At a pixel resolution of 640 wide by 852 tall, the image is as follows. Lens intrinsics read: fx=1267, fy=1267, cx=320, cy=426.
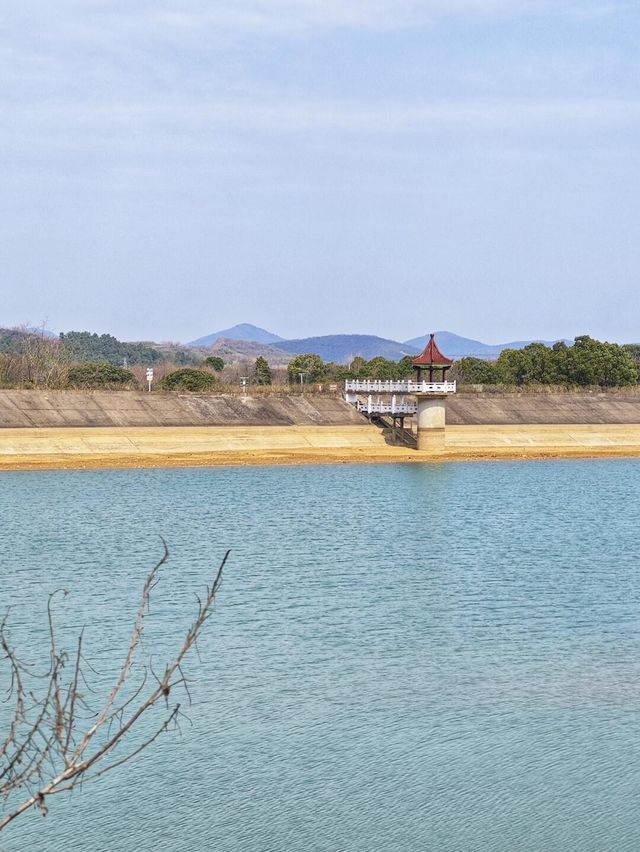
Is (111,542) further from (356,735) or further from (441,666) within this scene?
(356,735)

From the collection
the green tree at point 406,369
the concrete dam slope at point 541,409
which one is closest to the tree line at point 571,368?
the green tree at point 406,369

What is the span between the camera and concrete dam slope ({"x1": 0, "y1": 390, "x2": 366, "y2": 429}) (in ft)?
228

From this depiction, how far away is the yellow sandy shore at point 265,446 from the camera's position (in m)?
64.7

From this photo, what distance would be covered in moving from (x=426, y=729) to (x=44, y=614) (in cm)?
978

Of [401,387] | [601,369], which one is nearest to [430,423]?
[401,387]

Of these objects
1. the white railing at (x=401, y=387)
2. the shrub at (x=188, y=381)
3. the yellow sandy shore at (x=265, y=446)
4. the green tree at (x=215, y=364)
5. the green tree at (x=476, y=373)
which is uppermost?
the green tree at (x=215, y=364)

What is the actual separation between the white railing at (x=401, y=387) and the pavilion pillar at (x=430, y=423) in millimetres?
554

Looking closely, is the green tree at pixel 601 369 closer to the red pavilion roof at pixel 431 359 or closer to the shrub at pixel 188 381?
the shrub at pixel 188 381

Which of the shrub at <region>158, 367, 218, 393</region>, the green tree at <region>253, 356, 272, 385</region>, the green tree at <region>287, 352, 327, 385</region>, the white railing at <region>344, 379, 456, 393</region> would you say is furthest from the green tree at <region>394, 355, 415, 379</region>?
the white railing at <region>344, 379, 456, 393</region>

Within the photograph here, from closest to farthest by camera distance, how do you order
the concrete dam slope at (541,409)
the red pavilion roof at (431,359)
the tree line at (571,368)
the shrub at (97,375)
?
1. the red pavilion roof at (431,359)
2. the concrete dam slope at (541,409)
3. the shrub at (97,375)
4. the tree line at (571,368)

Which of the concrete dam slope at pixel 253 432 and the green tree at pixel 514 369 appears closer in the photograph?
the concrete dam slope at pixel 253 432

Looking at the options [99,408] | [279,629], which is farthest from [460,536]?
[99,408]

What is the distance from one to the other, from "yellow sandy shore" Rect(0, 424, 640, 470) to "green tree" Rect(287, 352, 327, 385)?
49397 mm

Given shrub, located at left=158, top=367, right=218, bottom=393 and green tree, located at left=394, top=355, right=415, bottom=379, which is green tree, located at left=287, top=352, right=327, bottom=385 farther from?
shrub, located at left=158, top=367, right=218, bottom=393
